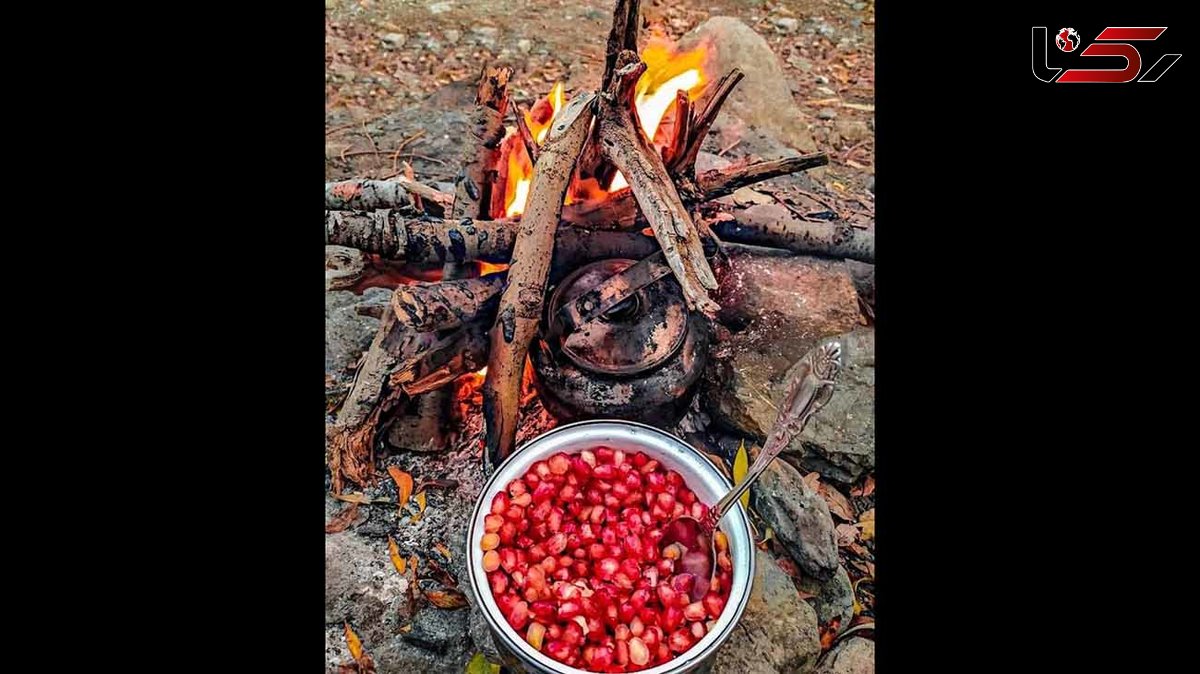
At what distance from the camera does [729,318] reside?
10.4ft

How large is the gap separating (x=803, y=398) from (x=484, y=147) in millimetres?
1595

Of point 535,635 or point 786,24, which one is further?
point 786,24

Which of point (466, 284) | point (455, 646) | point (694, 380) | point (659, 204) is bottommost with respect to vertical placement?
point (455, 646)

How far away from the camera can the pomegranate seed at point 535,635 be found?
215 cm

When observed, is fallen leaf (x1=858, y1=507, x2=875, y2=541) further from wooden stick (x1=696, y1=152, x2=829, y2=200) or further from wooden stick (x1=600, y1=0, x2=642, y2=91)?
wooden stick (x1=600, y1=0, x2=642, y2=91)

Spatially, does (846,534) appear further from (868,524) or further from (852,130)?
(852,130)

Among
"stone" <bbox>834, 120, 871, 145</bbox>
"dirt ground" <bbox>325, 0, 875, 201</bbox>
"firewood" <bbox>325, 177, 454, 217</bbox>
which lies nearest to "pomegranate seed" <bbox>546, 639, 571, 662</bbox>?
"firewood" <bbox>325, 177, 454, 217</bbox>

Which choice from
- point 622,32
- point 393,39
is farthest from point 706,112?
point 393,39

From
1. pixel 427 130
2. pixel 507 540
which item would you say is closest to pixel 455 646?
pixel 507 540

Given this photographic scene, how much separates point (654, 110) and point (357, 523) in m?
2.00

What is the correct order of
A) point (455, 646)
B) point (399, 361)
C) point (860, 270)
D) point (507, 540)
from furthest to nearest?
point (860, 270), point (399, 361), point (455, 646), point (507, 540)

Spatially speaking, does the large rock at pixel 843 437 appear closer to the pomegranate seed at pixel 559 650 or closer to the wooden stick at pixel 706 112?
the wooden stick at pixel 706 112

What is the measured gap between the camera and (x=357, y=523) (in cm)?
276

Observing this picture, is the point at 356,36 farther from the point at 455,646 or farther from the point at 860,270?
the point at 455,646
